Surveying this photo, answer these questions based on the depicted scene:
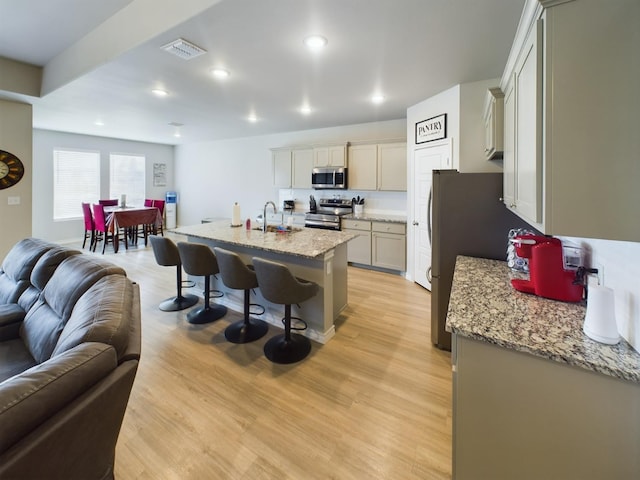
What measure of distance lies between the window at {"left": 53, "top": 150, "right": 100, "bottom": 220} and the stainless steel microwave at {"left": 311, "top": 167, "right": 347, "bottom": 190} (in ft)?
18.6

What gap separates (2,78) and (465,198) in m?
5.41

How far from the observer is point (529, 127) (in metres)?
1.27

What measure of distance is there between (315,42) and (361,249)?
11.1ft

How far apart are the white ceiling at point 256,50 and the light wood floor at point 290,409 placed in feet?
8.80

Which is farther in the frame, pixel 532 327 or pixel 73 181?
pixel 73 181

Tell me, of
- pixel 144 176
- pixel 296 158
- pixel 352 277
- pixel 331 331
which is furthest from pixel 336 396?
pixel 144 176

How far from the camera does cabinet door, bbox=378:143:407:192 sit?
501cm

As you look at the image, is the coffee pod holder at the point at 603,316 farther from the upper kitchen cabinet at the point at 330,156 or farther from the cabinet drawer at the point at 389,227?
the upper kitchen cabinet at the point at 330,156

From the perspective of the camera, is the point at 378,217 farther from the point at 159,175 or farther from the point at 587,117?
the point at 159,175

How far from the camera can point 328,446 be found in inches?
67.2

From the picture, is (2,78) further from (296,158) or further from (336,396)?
(336,396)

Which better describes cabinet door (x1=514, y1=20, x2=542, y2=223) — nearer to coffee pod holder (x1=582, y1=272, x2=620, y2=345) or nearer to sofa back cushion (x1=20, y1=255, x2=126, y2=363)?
Answer: coffee pod holder (x1=582, y1=272, x2=620, y2=345)

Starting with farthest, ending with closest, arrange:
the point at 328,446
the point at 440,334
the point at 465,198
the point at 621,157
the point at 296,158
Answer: the point at 296,158
the point at 440,334
the point at 465,198
the point at 328,446
the point at 621,157

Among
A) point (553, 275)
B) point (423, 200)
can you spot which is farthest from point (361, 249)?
point (553, 275)
